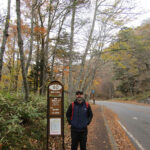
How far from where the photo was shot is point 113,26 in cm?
1274

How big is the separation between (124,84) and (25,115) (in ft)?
128

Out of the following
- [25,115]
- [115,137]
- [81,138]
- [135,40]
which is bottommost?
[115,137]

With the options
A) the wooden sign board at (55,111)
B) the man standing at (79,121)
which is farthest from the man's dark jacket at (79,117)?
the wooden sign board at (55,111)

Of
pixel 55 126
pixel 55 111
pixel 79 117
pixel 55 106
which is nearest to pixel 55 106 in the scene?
pixel 55 106

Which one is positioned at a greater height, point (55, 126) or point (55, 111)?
point (55, 111)

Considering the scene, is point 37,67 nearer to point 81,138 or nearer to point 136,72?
point 81,138

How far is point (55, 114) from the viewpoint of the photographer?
404 cm

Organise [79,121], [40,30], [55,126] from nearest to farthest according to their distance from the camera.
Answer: [79,121] < [55,126] < [40,30]

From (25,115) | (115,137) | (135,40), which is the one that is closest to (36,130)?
(25,115)

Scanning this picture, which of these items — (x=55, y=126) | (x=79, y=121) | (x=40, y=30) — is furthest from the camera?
(x=40, y=30)

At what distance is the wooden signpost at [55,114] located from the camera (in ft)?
13.1

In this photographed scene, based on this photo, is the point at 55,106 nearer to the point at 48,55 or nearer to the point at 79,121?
the point at 79,121

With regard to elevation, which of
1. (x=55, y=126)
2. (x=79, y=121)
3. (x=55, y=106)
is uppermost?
(x=55, y=106)

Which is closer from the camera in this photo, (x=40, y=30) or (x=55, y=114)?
(x=55, y=114)
